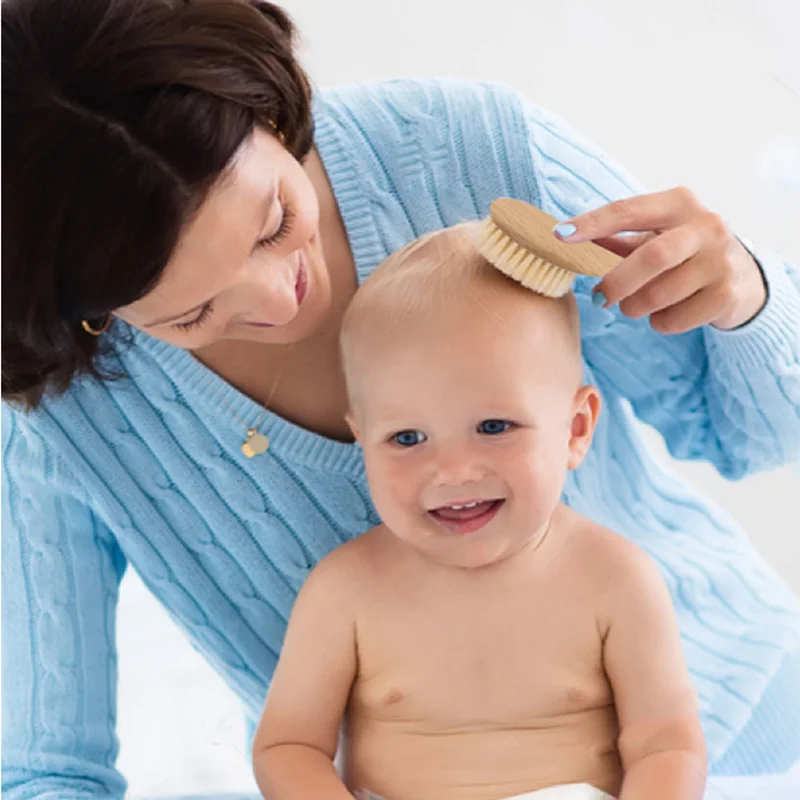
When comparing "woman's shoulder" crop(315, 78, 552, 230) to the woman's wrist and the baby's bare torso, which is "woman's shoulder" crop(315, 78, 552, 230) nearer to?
the woman's wrist

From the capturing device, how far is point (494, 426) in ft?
3.55

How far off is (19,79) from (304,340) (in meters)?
0.45

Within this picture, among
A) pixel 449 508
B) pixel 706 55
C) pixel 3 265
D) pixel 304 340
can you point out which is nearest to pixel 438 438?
pixel 449 508

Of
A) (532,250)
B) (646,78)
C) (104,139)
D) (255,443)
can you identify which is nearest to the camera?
(104,139)

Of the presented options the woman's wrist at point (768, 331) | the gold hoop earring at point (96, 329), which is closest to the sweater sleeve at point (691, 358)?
the woman's wrist at point (768, 331)

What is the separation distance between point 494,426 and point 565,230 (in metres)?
0.19

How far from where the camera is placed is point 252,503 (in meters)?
1.31

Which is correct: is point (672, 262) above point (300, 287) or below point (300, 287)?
above

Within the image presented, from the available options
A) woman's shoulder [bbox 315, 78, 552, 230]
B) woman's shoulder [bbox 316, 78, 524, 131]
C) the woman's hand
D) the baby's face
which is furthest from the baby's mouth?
woman's shoulder [bbox 316, 78, 524, 131]

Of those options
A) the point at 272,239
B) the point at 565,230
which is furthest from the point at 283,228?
the point at 565,230

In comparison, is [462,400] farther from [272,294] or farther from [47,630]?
[47,630]

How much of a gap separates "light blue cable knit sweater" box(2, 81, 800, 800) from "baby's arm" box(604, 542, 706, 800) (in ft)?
0.72

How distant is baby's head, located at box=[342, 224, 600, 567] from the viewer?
107 cm

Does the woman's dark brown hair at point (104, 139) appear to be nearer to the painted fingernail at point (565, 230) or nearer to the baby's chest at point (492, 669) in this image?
the painted fingernail at point (565, 230)
